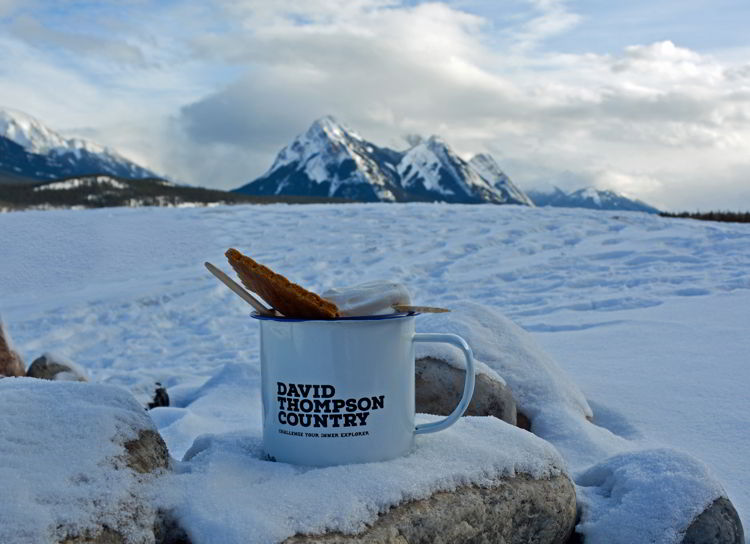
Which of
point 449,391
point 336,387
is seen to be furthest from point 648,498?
point 336,387

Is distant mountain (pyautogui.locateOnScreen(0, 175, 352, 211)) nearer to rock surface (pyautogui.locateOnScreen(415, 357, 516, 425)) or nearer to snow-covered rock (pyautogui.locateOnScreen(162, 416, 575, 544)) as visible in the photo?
rock surface (pyautogui.locateOnScreen(415, 357, 516, 425))

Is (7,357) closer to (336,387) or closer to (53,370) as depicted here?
(53,370)

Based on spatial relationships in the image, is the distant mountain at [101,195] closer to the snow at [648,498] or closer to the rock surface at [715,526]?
the snow at [648,498]

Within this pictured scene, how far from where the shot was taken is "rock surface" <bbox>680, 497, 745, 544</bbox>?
201 cm

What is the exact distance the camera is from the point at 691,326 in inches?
196

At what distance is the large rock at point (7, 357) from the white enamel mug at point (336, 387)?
127 inches

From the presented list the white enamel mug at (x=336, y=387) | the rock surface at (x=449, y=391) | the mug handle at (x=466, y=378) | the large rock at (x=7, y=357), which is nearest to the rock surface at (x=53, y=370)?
the large rock at (x=7, y=357)

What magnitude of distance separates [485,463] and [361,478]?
1.27 ft

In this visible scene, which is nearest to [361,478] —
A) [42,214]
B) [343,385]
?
[343,385]

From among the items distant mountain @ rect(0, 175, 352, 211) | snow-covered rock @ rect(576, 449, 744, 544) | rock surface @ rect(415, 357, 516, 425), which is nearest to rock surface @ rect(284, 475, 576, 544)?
snow-covered rock @ rect(576, 449, 744, 544)

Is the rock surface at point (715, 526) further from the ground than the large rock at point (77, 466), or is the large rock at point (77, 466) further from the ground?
the large rock at point (77, 466)

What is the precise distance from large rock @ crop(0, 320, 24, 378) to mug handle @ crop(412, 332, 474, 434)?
340 centimetres

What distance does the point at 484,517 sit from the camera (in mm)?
1776

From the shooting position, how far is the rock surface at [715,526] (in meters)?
2.01
